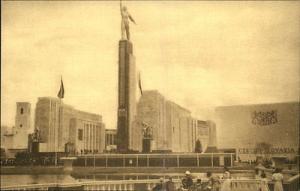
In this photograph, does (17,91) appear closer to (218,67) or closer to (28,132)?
(28,132)

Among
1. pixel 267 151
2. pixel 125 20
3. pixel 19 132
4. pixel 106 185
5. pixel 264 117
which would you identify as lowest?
pixel 106 185

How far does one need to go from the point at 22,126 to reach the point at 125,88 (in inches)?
69.9

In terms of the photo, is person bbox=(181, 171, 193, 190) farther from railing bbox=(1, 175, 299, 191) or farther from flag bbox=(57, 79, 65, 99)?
flag bbox=(57, 79, 65, 99)

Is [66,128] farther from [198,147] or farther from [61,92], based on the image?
[198,147]

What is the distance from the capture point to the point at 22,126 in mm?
5859

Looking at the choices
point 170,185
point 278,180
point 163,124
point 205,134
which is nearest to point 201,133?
point 205,134

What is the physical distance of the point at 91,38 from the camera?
568cm

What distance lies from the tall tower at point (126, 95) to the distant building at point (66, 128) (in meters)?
0.34

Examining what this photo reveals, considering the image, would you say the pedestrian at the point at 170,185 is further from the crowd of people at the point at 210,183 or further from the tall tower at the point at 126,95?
the tall tower at the point at 126,95

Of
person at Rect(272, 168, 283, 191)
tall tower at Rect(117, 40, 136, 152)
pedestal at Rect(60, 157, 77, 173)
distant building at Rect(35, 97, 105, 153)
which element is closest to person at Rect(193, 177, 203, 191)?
person at Rect(272, 168, 283, 191)

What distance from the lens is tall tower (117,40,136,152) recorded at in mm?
5387

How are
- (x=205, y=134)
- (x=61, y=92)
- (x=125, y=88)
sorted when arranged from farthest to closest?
(x=61, y=92) → (x=125, y=88) → (x=205, y=134)

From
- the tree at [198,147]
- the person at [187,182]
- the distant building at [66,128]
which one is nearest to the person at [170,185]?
the person at [187,182]

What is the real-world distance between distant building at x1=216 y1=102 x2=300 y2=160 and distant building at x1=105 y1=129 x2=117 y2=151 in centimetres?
156
